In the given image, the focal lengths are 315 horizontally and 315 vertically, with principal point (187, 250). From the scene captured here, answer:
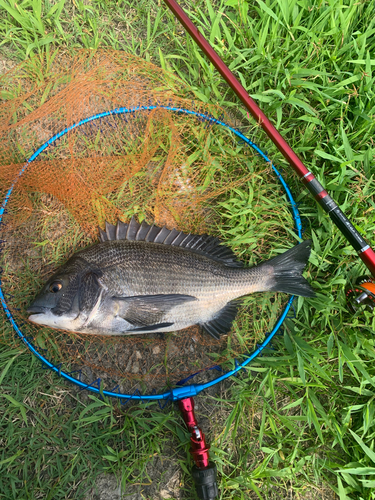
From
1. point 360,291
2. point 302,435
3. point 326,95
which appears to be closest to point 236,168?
point 326,95

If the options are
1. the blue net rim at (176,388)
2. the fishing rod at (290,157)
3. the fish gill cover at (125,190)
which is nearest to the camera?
the fishing rod at (290,157)

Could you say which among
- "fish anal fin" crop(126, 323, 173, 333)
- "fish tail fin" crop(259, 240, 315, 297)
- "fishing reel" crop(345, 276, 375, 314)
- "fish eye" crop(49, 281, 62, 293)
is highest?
"fish eye" crop(49, 281, 62, 293)

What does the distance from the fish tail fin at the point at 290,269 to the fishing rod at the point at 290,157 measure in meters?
0.33

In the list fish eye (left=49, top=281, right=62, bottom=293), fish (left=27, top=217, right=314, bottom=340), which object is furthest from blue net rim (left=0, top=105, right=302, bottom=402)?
fish eye (left=49, top=281, right=62, bottom=293)

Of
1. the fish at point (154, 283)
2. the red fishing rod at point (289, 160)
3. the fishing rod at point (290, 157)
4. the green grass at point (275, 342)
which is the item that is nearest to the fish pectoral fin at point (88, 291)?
the fish at point (154, 283)

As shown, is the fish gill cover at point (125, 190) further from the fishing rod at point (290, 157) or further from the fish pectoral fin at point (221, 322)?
the fishing rod at point (290, 157)

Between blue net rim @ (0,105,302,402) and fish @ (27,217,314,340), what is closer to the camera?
fish @ (27,217,314,340)

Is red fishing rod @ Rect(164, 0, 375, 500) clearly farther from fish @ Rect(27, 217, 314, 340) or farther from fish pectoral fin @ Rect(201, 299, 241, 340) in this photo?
fish pectoral fin @ Rect(201, 299, 241, 340)

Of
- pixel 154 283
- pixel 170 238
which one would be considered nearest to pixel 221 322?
pixel 154 283

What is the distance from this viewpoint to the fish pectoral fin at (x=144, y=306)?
245cm

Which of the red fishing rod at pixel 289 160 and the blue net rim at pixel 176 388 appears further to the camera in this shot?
the blue net rim at pixel 176 388

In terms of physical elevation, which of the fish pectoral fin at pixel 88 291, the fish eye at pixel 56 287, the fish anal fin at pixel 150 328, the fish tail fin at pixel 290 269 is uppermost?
the fish eye at pixel 56 287

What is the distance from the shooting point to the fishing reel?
8.45ft

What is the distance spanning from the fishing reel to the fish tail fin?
1.31ft
